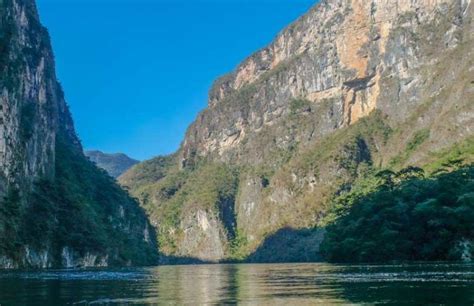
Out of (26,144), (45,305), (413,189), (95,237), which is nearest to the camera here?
(45,305)

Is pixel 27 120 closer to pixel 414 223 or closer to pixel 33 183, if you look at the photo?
pixel 33 183

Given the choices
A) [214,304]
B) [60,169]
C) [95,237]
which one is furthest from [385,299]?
[60,169]

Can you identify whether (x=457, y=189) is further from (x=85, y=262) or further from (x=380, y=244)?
(x=85, y=262)

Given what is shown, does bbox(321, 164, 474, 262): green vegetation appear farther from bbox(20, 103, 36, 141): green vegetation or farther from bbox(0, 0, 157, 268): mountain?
bbox(20, 103, 36, 141): green vegetation

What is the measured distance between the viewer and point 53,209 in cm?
13125

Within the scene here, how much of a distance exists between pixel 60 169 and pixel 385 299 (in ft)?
488

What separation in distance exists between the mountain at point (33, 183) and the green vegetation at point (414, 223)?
55.4m

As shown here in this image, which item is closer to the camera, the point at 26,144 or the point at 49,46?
the point at 26,144

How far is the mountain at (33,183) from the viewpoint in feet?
361

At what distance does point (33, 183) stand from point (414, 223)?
257ft

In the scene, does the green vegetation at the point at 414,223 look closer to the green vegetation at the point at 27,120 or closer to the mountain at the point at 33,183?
the mountain at the point at 33,183

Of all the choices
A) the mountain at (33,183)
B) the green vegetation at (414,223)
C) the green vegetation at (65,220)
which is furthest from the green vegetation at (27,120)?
the green vegetation at (414,223)

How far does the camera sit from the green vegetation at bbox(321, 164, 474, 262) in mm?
81750

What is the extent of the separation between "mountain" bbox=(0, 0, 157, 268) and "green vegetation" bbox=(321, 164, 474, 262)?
55355 millimetres
